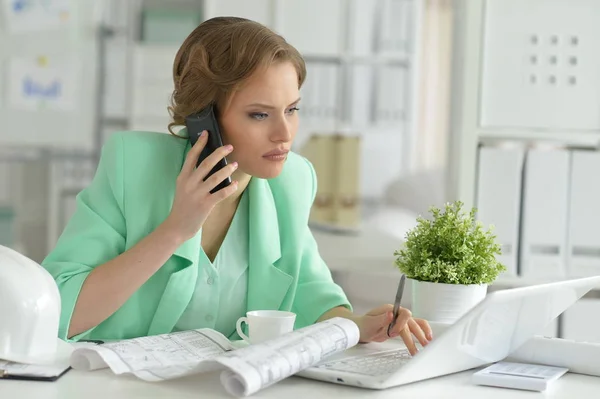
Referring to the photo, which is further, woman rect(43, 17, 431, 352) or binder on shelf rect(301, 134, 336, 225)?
binder on shelf rect(301, 134, 336, 225)

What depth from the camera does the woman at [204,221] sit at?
4.58ft

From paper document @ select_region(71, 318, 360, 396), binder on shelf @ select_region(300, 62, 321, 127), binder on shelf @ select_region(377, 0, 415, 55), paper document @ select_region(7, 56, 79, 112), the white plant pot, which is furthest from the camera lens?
binder on shelf @ select_region(377, 0, 415, 55)

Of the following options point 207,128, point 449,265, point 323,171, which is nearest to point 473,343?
point 449,265

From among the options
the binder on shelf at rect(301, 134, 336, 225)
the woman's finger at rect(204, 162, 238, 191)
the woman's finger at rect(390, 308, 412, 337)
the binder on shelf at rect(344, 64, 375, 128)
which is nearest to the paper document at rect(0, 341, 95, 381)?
the woman's finger at rect(204, 162, 238, 191)

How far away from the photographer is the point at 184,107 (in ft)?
5.04

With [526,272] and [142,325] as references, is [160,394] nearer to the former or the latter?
[142,325]

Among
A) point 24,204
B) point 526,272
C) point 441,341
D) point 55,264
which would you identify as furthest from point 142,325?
point 24,204

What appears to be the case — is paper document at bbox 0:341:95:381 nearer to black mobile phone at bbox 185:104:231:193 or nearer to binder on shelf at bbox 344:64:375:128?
black mobile phone at bbox 185:104:231:193

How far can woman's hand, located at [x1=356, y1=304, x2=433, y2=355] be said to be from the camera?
128 cm

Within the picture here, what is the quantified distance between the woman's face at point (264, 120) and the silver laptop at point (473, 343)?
0.37 metres

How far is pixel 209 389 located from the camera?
1.05m

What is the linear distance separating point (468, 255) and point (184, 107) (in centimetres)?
55

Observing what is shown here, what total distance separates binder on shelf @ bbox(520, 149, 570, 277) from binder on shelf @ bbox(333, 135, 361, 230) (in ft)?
5.56

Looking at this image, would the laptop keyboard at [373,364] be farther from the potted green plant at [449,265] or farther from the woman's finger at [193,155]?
the woman's finger at [193,155]
